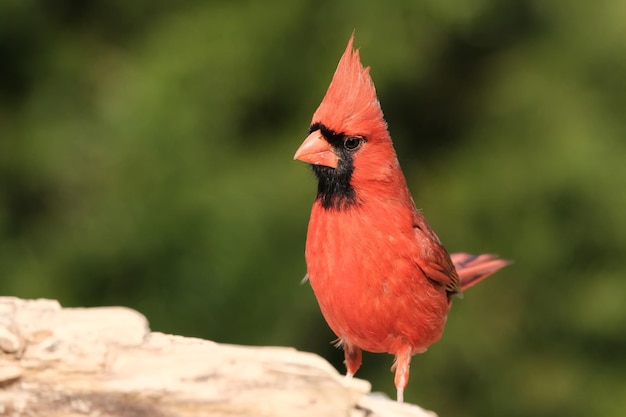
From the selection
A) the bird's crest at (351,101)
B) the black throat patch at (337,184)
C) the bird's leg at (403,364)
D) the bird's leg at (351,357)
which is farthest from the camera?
the bird's leg at (351,357)

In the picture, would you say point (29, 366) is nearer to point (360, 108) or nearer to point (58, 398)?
point (58, 398)

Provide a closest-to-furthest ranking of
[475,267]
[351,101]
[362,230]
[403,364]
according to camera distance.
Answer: [351,101] < [362,230] < [403,364] < [475,267]

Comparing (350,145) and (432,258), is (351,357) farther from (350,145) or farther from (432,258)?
(350,145)

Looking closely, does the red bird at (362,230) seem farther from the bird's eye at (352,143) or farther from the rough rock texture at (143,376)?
the rough rock texture at (143,376)

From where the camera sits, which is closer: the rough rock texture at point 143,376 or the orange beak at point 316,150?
the rough rock texture at point 143,376

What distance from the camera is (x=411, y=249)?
196cm

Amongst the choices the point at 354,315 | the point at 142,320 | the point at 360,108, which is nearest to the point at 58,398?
the point at 142,320

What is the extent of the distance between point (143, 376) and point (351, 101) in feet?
2.09

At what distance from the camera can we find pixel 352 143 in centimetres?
184

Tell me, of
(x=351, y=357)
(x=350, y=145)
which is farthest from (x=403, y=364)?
(x=350, y=145)

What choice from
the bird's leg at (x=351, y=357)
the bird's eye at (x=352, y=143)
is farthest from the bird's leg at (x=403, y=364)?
the bird's eye at (x=352, y=143)

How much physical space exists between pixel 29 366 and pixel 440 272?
3.10 feet

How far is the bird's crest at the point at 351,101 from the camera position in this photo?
1.75 meters

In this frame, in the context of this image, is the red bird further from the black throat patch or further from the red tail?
the red tail
